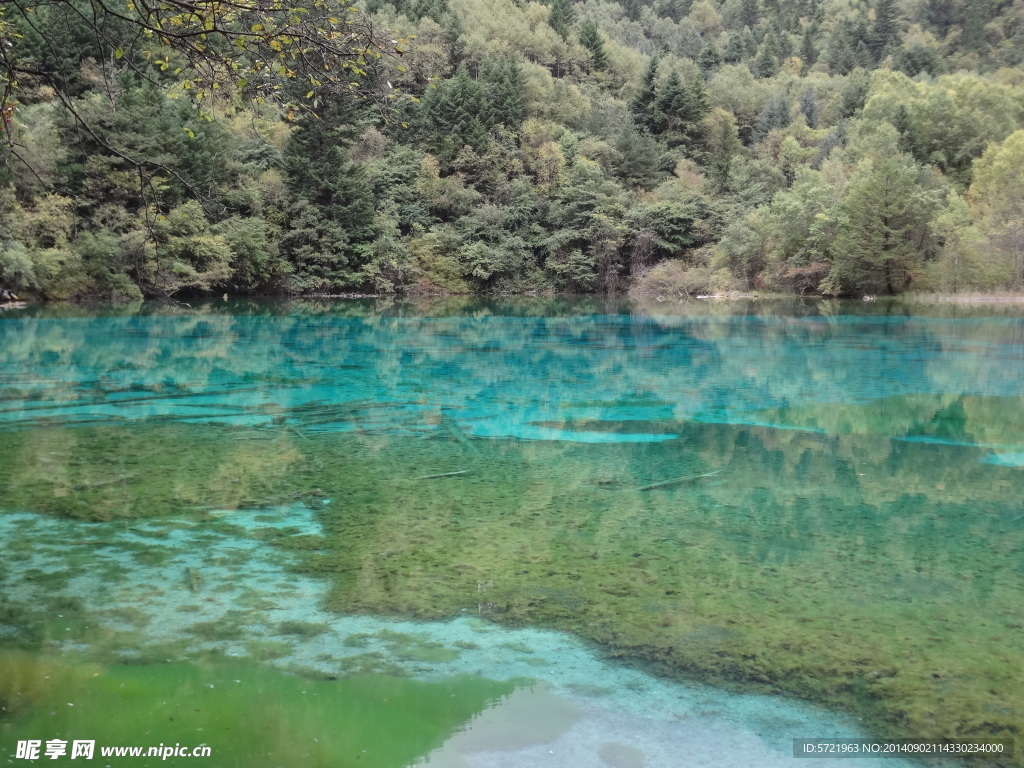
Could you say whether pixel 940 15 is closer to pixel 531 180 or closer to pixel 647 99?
pixel 647 99

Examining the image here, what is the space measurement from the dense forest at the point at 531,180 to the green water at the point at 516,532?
14114mm

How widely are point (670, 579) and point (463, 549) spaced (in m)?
1.41

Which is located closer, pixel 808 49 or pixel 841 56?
pixel 841 56

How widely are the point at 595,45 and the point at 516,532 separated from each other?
7408 centimetres

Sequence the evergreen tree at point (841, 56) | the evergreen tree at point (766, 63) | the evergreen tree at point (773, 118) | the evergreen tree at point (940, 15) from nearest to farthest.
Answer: the evergreen tree at point (773, 118), the evergreen tree at point (766, 63), the evergreen tree at point (841, 56), the evergreen tree at point (940, 15)

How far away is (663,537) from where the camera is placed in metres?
5.88

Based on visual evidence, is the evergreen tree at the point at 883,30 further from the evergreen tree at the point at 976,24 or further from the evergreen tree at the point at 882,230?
the evergreen tree at the point at 882,230

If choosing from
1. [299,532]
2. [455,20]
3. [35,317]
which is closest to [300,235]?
[35,317]

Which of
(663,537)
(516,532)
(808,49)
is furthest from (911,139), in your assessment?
Result: (808,49)

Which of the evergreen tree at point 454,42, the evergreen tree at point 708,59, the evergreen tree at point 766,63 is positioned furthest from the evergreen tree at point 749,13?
the evergreen tree at point 454,42

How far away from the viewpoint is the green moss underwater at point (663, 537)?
4.03 meters

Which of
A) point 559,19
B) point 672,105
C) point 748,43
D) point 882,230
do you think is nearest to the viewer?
point 882,230

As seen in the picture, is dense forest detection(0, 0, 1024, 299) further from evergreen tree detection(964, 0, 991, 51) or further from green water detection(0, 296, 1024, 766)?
evergreen tree detection(964, 0, 991, 51)

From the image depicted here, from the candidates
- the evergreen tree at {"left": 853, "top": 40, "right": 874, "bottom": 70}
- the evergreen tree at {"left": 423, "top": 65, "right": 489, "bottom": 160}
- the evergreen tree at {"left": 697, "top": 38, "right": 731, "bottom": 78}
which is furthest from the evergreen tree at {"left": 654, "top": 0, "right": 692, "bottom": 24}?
the evergreen tree at {"left": 423, "top": 65, "right": 489, "bottom": 160}
